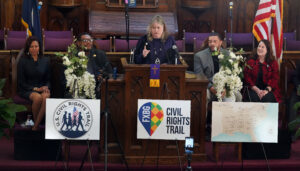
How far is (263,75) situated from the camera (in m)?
8.34

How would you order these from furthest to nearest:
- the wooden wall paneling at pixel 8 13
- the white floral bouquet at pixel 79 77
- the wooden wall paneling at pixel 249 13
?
the wooden wall paneling at pixel 249 13 < the wooden wall paneling at pixel 8 13 < the white floral bouquet at pixel 79 77

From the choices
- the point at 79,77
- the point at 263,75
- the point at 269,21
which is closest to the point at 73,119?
the point at 79,77

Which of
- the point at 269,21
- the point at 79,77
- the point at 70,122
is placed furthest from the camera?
the point at 269,21

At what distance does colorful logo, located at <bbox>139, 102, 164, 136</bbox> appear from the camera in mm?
6617

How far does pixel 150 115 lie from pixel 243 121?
1.09 meters

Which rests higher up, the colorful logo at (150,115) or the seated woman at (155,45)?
the seated woman at (155,45)

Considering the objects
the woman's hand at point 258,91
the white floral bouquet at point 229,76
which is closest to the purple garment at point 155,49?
the white floral bouquet at point 229,76

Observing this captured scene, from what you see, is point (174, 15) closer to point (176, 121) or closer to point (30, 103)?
point (30, 103)

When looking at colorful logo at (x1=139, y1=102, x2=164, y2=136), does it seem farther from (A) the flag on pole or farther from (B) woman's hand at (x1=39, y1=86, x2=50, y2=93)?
(A) the flag on pole

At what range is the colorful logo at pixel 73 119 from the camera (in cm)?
657

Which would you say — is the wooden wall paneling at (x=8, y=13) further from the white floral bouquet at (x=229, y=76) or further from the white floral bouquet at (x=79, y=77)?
the white floral bouquet at (x=229, y=76)

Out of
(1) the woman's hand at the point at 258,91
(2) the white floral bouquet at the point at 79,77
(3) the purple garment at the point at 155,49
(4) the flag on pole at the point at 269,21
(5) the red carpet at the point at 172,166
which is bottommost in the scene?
(5) the red carpet at the point at 172,166

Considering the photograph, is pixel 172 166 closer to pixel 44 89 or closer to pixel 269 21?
pixel 44 89

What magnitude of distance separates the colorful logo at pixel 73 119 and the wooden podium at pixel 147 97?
532 mm
